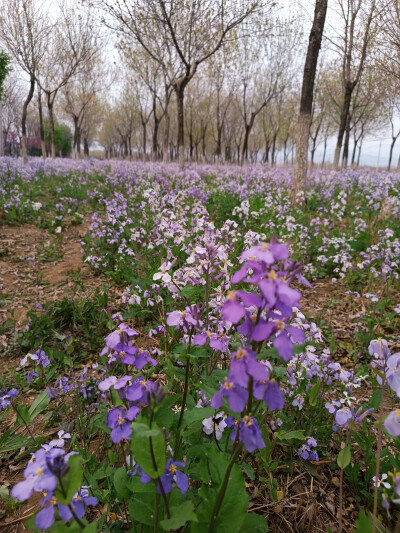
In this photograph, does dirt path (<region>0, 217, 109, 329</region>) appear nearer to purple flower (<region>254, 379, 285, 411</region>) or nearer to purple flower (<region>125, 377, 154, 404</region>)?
purple flower (<region>125, 377, 154, 404</region>)

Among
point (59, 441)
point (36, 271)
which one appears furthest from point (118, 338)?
point (36, 271)

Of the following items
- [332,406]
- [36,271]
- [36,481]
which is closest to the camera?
[36,481]

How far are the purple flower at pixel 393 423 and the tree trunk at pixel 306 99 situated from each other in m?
7.68

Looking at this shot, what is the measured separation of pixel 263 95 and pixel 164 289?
30.4m

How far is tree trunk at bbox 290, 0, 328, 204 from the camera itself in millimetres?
7496

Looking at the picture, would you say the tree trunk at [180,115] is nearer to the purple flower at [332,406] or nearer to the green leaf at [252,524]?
the purple flower at [332,406]

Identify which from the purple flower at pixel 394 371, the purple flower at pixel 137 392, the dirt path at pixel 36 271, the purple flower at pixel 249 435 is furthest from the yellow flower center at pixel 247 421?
the dirt path at pixel 36 271

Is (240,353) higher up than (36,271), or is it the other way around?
(240,353)

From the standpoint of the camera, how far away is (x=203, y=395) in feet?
5.83

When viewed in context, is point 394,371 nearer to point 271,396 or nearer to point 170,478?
point 271,396

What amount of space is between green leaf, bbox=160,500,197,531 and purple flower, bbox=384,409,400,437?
22.0 inches

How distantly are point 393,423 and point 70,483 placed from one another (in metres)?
0.84

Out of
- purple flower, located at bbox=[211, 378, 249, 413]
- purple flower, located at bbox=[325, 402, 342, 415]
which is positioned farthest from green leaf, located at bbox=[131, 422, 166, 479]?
purple flower, located at bbox=[325, 402, 342, 415]

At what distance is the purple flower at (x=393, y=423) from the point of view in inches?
33.4
